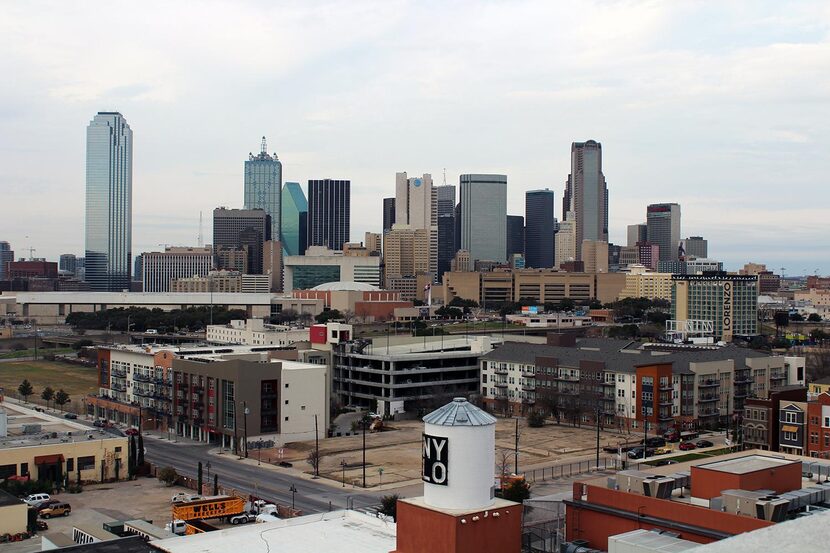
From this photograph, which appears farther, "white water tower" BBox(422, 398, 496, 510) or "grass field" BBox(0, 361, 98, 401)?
"grass field" BBox(0, 361, 98, 401)

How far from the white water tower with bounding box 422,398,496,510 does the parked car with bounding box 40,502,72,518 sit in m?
30.4

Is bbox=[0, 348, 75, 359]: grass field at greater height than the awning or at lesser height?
lesser

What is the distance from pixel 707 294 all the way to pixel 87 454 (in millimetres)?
111318

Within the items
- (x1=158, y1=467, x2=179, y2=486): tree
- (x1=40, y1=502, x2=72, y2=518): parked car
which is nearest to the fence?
(x1=158, y1=467, x2=179, y2=486): tree

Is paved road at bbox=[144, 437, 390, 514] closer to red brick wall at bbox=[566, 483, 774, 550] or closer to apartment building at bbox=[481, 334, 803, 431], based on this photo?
red brick wall at bbox=[566, 483, 774, 550]

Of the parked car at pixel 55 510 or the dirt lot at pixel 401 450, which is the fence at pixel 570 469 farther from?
the parked car at pixel 55 510

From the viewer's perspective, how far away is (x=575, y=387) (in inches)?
2940

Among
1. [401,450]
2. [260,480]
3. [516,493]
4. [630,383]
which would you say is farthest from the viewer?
[630,383]

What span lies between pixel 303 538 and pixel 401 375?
50.1 m

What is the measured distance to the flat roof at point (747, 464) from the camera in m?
26.6

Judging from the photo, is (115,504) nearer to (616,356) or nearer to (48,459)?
(48,459)

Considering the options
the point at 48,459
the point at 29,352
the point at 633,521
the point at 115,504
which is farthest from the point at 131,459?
the point at 29,352

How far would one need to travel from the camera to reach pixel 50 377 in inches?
4151

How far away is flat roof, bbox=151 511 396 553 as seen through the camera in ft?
91.9
